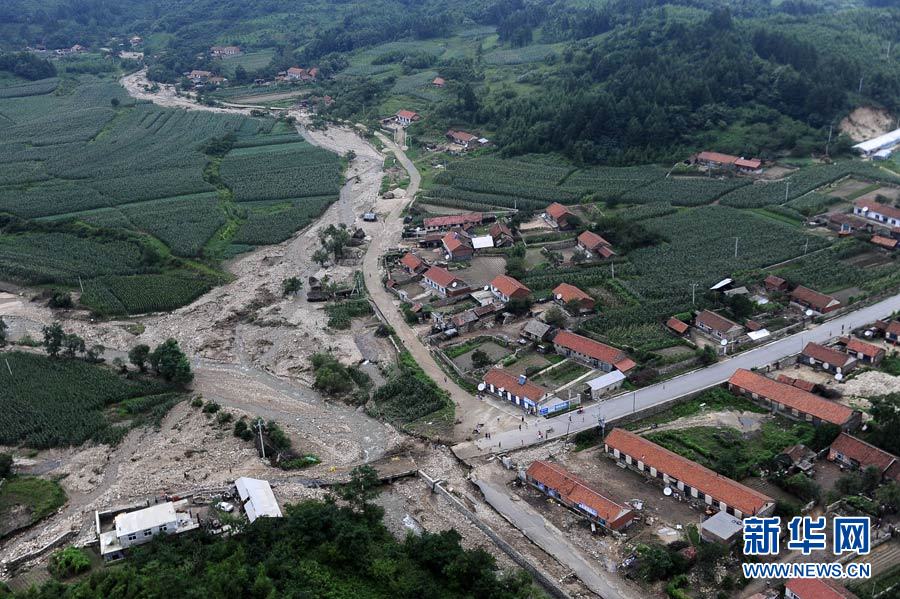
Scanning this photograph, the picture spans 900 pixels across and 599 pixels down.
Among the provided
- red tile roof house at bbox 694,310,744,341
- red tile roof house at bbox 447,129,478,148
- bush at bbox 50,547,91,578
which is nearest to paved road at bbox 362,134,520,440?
red tile roof house at bbox 447,129,478,148

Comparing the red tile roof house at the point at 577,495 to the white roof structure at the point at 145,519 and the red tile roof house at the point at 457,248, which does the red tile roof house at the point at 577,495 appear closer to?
the white roof structure at the point at 145,519

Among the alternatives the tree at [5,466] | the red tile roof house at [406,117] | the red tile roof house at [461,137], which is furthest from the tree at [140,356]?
the red tile roof house at [406,117]

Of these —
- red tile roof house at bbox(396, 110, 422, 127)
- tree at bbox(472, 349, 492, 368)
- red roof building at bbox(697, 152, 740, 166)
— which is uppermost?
red tile roof house at bbox(396, 110, 422, 127)

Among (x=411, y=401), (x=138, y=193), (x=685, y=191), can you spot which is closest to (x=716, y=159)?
(x=685, y=191)

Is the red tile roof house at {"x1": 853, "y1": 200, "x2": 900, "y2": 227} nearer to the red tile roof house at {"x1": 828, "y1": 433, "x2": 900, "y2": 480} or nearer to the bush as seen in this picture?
the red tile roof house at {"x1": 828, "y1": 433, "x2": 900, "y2": 480}

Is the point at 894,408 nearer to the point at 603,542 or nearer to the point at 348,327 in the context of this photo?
the point at 603,542

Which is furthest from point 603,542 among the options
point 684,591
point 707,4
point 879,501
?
point 707,4
